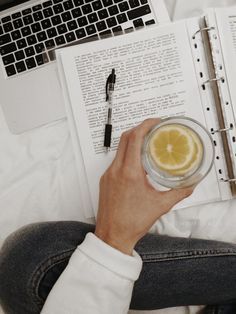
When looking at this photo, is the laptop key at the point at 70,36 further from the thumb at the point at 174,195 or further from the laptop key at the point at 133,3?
the thumb at the point at 174,195

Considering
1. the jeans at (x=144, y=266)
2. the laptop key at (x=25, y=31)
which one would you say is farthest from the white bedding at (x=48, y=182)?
the laptop key at (x=25, y=31)

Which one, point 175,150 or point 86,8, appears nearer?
point 175,150

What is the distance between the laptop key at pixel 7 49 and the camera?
659 millimetres

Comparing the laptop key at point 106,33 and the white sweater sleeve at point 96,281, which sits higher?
the laptop key at point 106,33

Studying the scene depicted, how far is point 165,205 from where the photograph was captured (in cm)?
52

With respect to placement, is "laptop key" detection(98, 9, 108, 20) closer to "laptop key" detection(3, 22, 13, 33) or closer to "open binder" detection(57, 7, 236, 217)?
"open binder" detection(57, 7, 236, 217)

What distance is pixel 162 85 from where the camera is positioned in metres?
0.64

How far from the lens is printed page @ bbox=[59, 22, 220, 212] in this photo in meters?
0.64

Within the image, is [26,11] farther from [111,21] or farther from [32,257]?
[32,257]

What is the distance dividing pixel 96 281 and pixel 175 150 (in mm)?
177

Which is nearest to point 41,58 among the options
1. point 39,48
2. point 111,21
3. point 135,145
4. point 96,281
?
point 39,48

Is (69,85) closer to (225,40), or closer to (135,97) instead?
(135,97)

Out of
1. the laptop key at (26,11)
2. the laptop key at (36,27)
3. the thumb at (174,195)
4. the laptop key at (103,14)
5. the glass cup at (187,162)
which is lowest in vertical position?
the thumb at (174,195)

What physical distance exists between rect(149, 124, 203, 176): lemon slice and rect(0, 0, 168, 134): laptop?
0.66 ft
